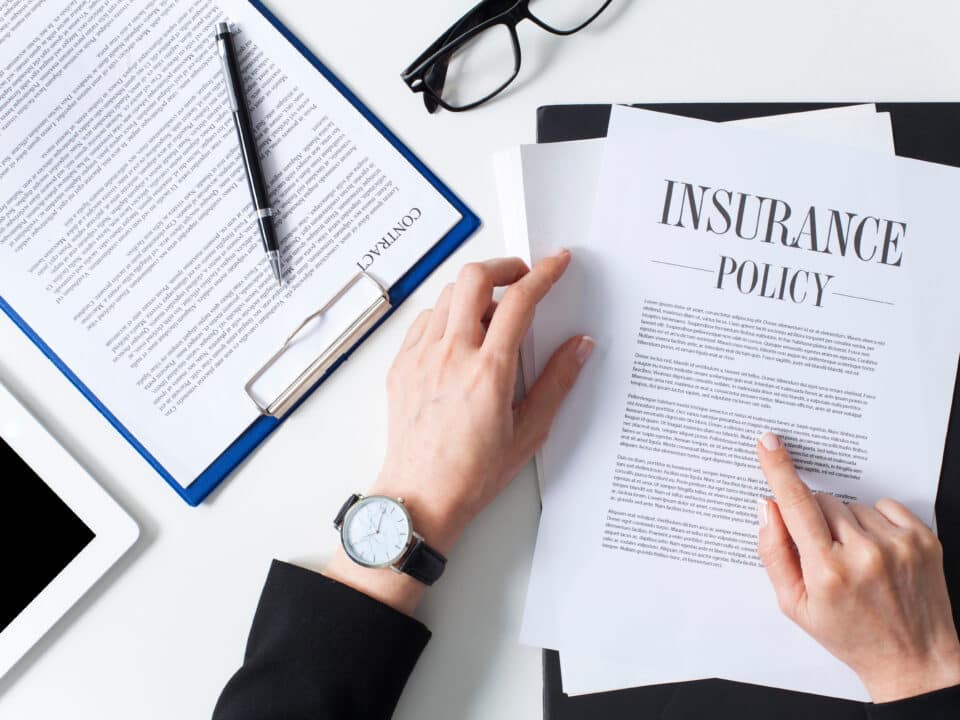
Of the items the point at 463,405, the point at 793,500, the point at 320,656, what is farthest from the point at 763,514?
the point at 320,656

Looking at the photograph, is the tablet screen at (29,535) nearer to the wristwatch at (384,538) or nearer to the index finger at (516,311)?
the wristwatch at (384,538)

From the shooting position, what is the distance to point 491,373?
686 mm

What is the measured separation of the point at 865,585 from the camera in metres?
0.68

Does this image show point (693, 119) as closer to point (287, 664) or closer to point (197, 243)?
point (197, 243)

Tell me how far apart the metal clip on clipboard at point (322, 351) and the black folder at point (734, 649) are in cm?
21

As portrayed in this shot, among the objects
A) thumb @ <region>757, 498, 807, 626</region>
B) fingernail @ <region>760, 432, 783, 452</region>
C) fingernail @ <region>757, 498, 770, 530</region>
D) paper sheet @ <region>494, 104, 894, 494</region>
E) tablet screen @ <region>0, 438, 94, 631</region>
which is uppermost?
paper sheet @ <region>494, 104, 894, 494</region>

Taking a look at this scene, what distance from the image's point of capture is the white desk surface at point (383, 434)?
0.76 metres

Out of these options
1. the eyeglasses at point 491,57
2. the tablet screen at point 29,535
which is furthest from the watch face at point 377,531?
the eyeglasses at point 491,57

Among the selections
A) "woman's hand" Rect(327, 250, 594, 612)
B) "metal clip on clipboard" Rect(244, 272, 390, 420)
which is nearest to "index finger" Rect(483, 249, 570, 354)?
"woman's hand" Rect(327, 250, 594, 612)

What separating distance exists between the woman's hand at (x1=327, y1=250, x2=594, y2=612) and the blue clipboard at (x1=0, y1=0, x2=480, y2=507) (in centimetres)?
4

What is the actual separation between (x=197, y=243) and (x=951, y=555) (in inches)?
28.7

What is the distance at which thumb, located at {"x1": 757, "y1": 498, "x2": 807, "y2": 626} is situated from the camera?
0.70 metres

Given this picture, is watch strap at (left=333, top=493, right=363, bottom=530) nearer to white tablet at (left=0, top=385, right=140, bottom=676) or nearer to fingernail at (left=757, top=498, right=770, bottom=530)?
white tablet at (left=0, top=385, right=140, bottom=676)

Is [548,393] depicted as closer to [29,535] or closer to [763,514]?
[763,514]
